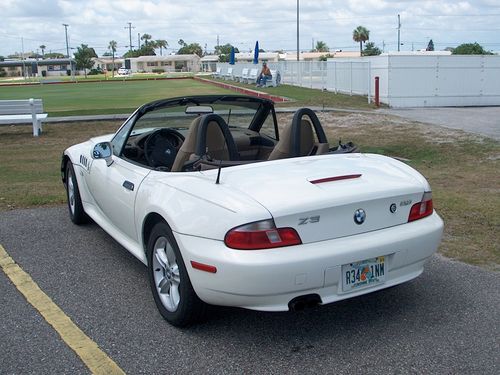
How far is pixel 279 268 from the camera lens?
3.28 metres

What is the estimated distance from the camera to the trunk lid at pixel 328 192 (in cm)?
343

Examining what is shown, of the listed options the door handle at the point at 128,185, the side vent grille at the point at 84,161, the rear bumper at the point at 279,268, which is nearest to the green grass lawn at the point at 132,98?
the side vent grille at the point at 84,161

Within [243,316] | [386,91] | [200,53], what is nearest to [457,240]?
[243,316]

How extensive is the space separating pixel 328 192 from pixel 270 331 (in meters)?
1.00

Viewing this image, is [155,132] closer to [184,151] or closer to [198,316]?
[184,151]

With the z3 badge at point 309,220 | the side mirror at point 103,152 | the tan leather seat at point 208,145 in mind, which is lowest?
the z3 badge at point 309,220

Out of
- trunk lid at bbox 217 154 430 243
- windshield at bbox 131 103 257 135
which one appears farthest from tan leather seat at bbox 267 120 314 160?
windshield at bbox 131 103 257 135

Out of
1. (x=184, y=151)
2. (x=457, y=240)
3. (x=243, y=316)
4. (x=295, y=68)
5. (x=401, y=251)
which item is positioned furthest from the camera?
(x=295, y=68)

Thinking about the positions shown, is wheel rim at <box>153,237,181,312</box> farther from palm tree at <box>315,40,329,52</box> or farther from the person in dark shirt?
palm tree at <box>315,40,329,52</box>

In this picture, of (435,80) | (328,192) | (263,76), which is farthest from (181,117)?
(263,76)

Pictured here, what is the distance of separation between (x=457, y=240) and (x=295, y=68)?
29859 millimetres

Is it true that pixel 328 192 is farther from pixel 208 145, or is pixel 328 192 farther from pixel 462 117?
pixel 462 117

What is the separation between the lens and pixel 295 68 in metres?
34.5

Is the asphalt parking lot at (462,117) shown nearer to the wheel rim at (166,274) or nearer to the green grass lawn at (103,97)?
the green grass lawn at (103,97)
